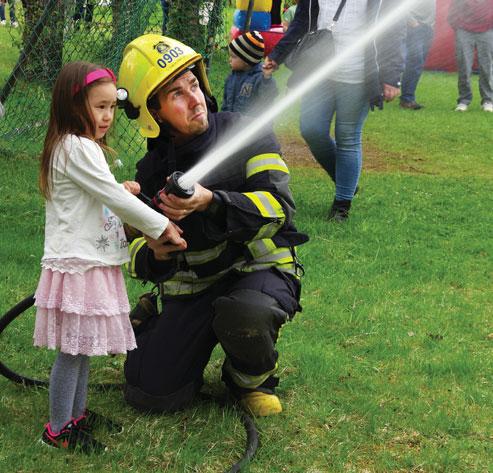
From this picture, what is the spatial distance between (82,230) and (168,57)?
0.80m

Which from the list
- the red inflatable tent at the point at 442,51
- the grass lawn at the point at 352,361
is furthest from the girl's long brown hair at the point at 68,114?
the red inflatable tent at the point at 442,51

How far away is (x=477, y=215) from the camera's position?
7.39 metres

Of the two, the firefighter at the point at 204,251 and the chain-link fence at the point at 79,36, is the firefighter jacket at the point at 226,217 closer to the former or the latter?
the firefighter at the point at 204,251

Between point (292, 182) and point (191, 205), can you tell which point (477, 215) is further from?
point (191, 205)

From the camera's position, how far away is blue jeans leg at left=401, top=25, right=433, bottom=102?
13.2m

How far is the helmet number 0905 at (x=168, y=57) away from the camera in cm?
351

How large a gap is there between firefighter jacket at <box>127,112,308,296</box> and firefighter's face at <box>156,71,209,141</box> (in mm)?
79

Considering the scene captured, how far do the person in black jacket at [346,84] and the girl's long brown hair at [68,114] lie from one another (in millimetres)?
3392

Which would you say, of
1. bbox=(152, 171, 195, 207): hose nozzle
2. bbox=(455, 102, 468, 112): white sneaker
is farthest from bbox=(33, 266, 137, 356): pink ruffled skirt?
bbox=(455, 102, 468, 112): white sneaker

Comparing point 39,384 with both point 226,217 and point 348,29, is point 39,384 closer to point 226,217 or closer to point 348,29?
point 226,217

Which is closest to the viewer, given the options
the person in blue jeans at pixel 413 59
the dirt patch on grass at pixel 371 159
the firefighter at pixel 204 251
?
the firefighter at pixel 204 251

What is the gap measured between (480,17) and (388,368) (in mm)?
9445

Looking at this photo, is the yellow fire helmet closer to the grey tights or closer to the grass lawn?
the grey tights

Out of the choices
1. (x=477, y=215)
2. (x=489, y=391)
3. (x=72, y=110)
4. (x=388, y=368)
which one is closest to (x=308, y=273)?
(x=388, y=368)
